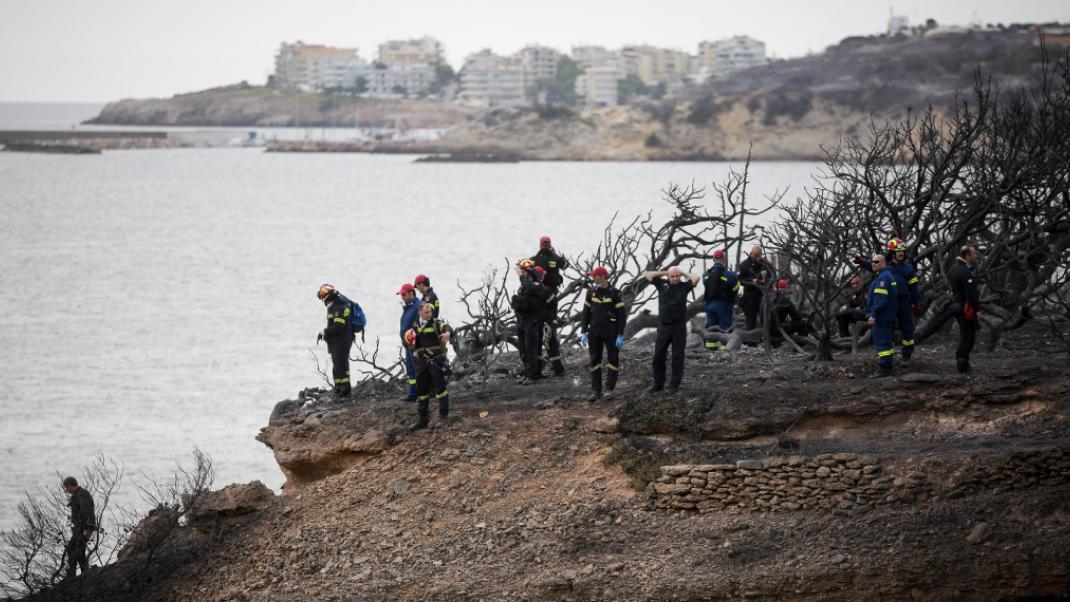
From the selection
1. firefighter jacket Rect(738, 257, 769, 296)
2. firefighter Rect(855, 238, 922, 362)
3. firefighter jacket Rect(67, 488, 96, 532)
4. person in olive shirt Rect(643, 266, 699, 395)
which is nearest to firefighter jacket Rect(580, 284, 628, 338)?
person in olive shirt Rect(643, 266, 699, 395)

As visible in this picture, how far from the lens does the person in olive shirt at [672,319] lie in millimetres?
19516

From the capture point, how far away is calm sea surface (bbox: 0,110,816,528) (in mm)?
43219

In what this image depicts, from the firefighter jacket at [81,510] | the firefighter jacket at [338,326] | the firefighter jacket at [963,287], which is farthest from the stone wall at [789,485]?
the firefighter jacket at [81,510]

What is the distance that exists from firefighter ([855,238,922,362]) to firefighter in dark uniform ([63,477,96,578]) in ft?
39.5

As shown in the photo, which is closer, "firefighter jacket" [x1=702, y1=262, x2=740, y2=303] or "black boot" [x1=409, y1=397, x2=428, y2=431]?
"black boot" [x1=409, y1=397, x2=428, y2=431]

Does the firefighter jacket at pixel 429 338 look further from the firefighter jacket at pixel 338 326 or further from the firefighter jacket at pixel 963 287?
the firefighter jacket at pixel 963 287

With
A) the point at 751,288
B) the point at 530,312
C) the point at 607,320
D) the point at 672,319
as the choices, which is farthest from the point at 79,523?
the point at 751,288

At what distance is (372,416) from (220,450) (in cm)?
1986

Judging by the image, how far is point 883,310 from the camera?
19.6 m

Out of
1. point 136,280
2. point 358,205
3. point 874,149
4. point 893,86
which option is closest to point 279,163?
point 358,205

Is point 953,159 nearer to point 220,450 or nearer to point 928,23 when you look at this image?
point 220,450

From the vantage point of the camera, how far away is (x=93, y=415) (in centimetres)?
4428

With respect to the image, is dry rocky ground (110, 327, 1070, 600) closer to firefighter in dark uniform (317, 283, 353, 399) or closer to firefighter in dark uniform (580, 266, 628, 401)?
firefighter in dark uniform (580, 266, 628, 401)

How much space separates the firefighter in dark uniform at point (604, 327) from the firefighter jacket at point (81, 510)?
7562mm
